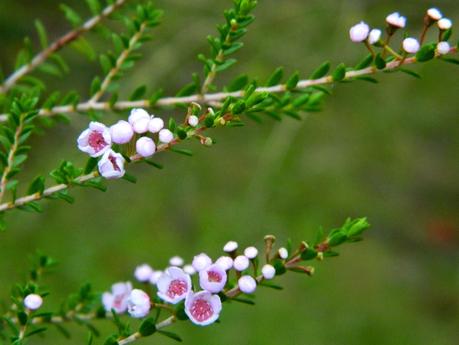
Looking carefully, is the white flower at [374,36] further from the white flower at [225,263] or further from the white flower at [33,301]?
the white flower at [33,301]

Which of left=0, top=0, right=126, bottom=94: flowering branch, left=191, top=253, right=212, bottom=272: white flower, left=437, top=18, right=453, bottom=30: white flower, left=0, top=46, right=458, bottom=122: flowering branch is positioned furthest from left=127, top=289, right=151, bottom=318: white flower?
left=0, top=0, right=126, bottom=94: flowering branch

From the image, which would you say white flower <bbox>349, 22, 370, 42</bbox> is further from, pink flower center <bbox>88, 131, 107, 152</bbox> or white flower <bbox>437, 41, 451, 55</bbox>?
pink flower center <bbox>88, 131, 107, 152</bbox>

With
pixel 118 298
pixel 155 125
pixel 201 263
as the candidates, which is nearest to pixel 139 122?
pixel 155 125

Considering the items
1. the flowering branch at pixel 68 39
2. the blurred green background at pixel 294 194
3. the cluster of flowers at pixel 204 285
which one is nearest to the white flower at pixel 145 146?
the cluster of flowers at pixel 204 285

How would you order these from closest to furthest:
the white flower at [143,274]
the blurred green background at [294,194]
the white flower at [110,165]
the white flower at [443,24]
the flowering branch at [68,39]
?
the white flower at [110,165] → the white flower at [443,24] → the white flower at [143,274] → the flowering branch at [68,39] → the blurred green background at [294,194]

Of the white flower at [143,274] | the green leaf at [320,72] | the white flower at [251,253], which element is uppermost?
the green leaf at [320,72]

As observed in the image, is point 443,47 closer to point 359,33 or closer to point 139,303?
point 359,33
